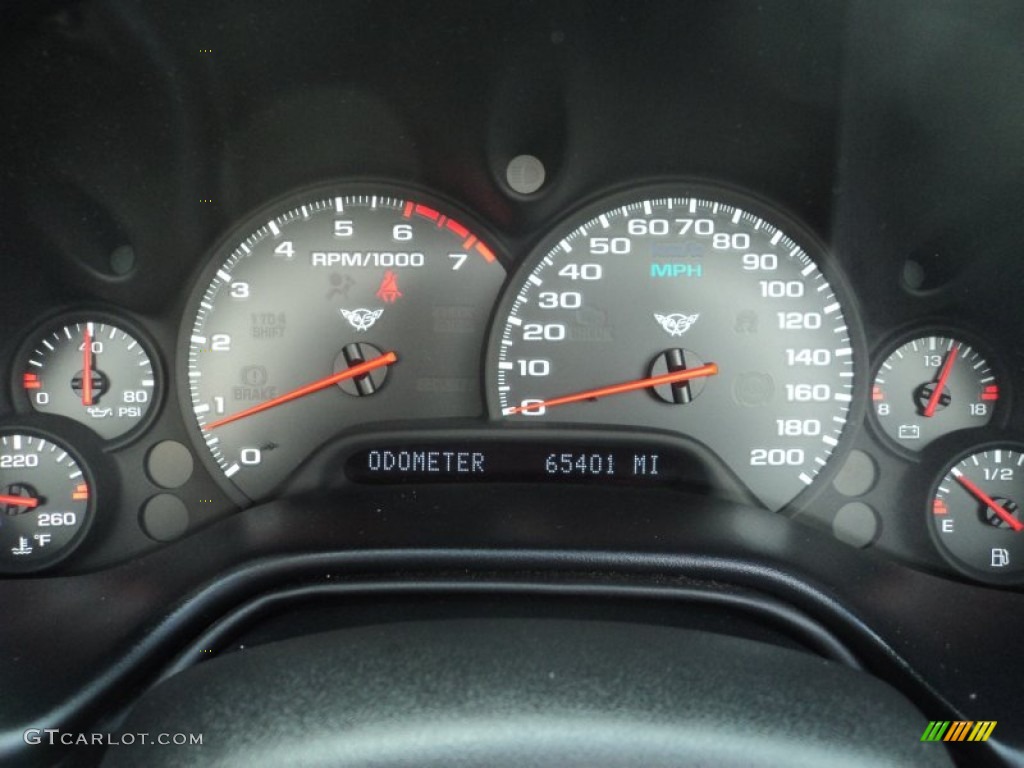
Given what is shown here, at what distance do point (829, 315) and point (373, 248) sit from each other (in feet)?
4.18

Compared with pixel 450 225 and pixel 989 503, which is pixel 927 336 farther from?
pixel 450 225

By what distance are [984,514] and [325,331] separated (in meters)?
1.80

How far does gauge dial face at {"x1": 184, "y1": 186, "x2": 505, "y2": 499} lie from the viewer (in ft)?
10.1

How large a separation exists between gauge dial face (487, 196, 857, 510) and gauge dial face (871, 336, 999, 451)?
0.12m

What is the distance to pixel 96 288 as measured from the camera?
309 cm

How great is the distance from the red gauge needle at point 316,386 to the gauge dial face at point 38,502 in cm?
39

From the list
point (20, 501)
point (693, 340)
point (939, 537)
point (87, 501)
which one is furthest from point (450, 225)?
point (939, 537)

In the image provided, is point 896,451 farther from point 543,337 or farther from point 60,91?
point 60,91

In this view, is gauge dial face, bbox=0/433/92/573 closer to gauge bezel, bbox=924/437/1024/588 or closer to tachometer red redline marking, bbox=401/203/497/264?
tachometer red redline marking, bbox=401/203/497/264

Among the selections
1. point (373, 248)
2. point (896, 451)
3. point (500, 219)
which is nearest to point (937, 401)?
point (896, 451)

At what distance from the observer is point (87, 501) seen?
9.70 feet

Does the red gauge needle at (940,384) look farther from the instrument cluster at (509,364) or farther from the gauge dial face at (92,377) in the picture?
the gauge dial face at (92,377)

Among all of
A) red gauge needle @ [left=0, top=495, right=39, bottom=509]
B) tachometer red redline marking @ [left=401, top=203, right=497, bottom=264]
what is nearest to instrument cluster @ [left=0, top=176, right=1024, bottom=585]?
tachometer red redline marking @ [left=401, top=203, right=497, bottom=264]

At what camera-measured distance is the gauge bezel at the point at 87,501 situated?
2.87 m
